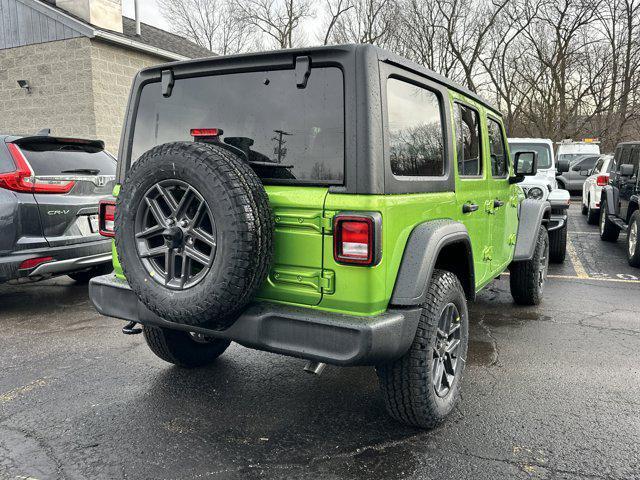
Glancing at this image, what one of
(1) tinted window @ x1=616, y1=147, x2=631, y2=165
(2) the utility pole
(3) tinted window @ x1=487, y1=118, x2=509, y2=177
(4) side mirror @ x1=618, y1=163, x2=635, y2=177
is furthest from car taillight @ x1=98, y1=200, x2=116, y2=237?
(1) tinted window @ x1=616, y1=147, x2=631, y2=165

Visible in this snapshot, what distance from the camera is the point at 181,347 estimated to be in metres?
3.52

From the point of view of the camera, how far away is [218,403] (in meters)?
3.13

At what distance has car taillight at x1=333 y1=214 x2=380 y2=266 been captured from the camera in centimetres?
226

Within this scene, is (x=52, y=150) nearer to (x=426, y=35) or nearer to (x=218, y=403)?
(x=218, y=403)

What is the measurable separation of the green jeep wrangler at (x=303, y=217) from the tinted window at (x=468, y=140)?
1.28 ft

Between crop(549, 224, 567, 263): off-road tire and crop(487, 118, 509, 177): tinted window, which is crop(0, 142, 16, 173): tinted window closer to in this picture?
crop(487, 118, 509, 177): tinted window

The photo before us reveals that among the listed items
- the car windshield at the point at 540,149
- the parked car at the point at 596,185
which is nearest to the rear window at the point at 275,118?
the car windshield at the point at 540,149

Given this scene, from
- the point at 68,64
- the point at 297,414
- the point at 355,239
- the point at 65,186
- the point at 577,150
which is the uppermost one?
the point at 68,64

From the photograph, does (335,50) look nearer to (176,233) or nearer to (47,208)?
(176,233)

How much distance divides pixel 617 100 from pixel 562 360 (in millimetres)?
28782

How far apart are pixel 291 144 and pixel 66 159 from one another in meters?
3.62

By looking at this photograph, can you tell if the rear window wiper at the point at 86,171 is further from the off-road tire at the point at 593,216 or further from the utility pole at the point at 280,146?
the off-road tire at the point at 593,216

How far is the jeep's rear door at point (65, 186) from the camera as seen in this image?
4.78 m

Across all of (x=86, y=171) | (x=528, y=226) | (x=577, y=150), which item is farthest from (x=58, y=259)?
(x=577, y=150)
